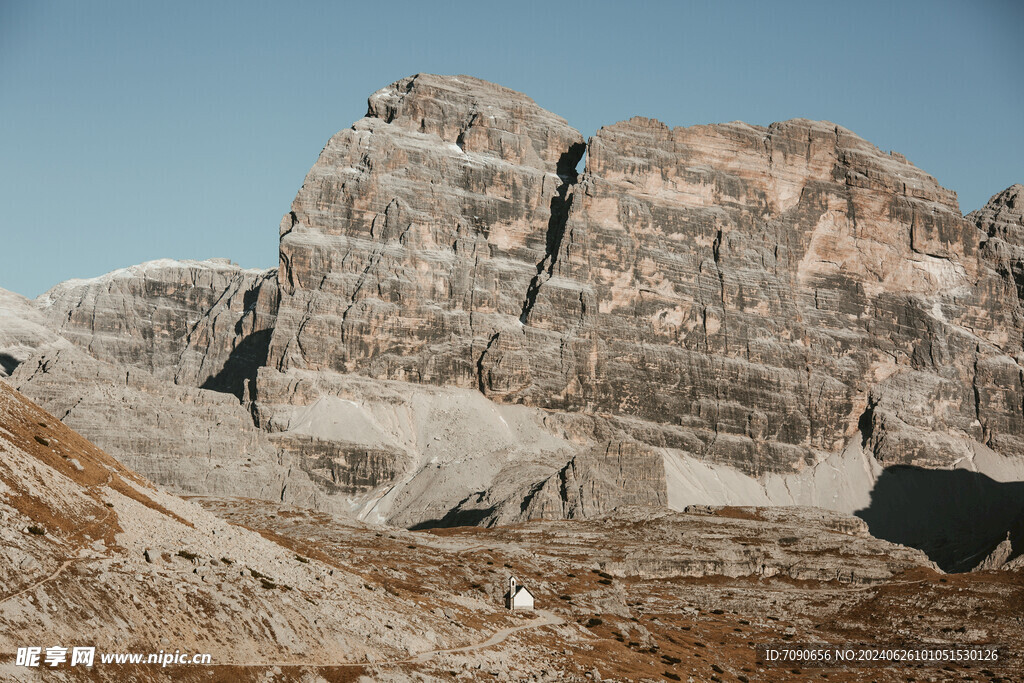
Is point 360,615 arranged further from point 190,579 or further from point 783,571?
point 783,571

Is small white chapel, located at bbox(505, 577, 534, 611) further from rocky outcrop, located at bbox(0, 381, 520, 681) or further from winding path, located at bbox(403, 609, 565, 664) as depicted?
rocky outcrop, located at bbox(0, 381, 520, 681)

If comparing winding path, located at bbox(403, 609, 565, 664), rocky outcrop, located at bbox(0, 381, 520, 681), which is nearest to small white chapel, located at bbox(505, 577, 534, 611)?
Result: winding path, located at bbox(403, 609, 565, 664)

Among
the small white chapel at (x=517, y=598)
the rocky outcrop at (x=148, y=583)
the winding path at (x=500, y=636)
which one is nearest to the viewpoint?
the rocky outcrop at (x=148, y=583)

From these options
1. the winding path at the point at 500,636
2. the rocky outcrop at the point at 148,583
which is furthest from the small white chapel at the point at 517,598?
the rocky outcrop at the point at 148,583

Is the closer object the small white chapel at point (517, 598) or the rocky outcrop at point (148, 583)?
the rocky outcrop at point (148, 583)

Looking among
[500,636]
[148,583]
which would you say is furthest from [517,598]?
[148,583]

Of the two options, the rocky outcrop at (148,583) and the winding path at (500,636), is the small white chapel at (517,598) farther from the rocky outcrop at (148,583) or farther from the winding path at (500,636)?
the rocky outcrop at (148,583)

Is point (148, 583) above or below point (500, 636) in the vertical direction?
above

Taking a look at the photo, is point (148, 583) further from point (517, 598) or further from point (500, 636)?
point (517, 598)

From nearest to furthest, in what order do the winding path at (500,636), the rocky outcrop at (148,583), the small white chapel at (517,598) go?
the rocky outcrop at (148,583), the winding path at (500,636), the small white chapel at (517,598)

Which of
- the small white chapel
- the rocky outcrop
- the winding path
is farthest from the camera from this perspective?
the small white chapel


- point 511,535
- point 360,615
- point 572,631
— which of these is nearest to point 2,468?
point 360,615

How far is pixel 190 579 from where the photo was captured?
7012 centimetres

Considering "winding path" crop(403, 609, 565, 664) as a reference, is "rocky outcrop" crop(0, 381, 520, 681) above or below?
above
